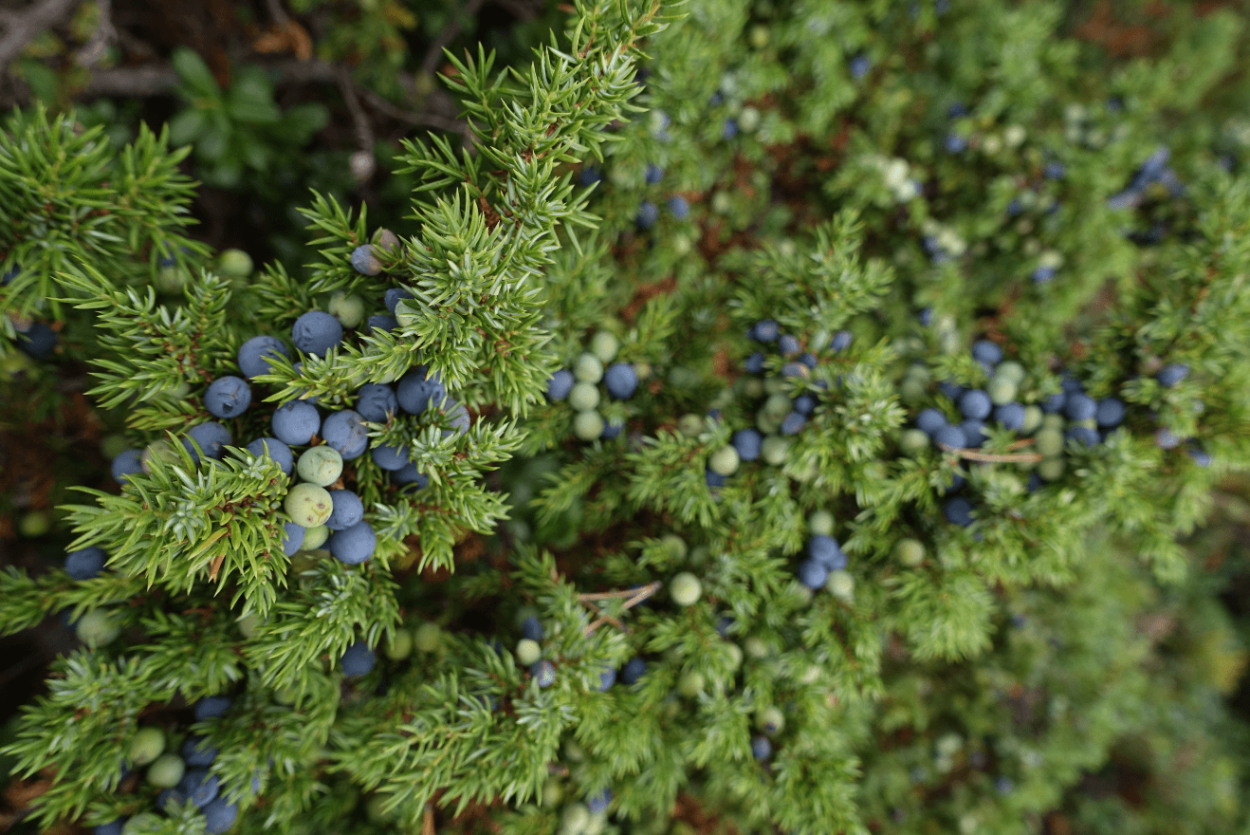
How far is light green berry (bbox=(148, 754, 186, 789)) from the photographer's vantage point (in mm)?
884

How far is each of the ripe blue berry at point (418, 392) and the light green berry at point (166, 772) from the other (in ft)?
2.31

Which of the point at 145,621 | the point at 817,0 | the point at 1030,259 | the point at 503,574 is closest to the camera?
the point at 145,621

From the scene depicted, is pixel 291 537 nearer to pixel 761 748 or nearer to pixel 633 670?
pixel 633 670

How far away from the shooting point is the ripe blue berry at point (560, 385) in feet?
3.22

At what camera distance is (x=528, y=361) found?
84 cm

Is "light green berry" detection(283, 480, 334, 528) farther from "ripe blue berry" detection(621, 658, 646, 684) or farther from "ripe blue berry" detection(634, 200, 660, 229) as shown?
"ripe blue berry" detection(634, 200, 660, 229)

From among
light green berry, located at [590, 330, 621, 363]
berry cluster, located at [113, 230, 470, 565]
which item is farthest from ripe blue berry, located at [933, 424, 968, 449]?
berry cluster, located at [113, 230, 470, 565]

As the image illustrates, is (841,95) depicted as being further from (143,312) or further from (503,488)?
(143,312)

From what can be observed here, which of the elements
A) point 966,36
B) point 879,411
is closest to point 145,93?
point 879,411

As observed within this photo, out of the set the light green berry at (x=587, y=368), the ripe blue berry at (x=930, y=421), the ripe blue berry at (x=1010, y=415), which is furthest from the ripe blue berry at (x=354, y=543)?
the ripe blue berry at (x=1010, y=415)

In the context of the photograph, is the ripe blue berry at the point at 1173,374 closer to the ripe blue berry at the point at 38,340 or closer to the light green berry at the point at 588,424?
the light green berry at the point at 588,424

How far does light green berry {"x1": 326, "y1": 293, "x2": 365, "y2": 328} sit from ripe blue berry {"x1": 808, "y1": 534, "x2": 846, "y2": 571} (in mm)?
880

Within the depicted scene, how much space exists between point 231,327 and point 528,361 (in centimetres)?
47

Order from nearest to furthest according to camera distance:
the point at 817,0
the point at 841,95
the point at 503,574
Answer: the point at 503,574, the point at 817,0, the point at 841,95
